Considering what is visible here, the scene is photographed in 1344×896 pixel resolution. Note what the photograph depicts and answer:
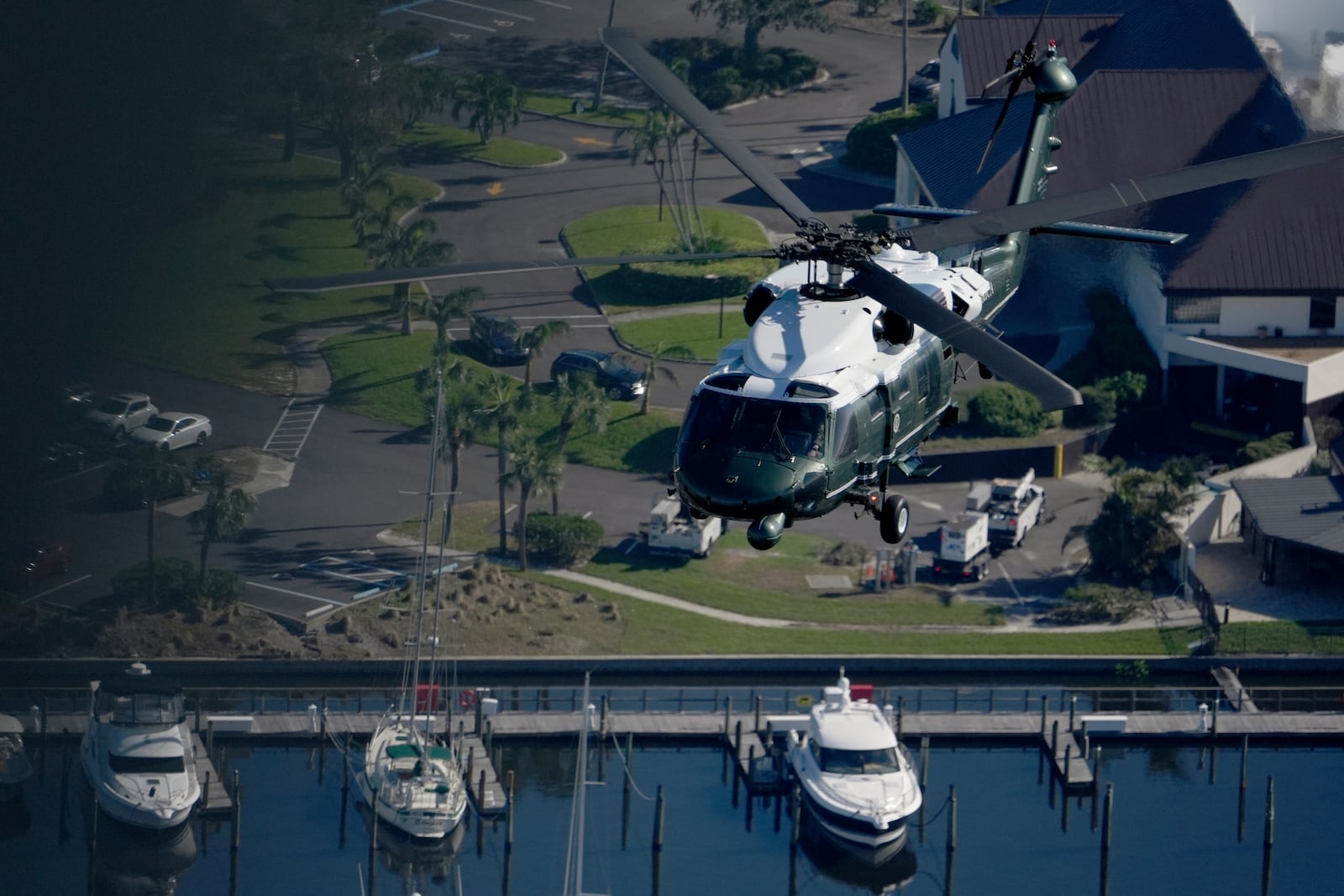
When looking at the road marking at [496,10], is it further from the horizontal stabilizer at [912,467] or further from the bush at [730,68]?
the horizontal stabilizer at [912,467]

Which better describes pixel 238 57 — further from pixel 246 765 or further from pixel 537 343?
pixel 537 343

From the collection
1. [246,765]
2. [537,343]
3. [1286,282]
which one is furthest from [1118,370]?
[246,765]

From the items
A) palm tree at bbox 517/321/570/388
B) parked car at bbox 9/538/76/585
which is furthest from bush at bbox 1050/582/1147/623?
parked car at bbox 9/538/76/585

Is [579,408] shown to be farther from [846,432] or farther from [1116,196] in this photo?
[1116,196]

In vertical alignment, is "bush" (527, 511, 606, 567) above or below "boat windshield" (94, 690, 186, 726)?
above

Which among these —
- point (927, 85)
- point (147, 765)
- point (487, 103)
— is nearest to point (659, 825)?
point (147, 765)

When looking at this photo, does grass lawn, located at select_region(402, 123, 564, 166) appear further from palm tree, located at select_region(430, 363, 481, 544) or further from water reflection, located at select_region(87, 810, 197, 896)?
water reflection, located at select_region(87, 810, 197, 896)
